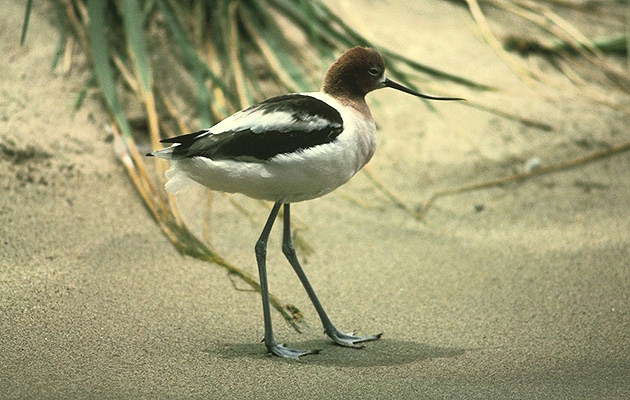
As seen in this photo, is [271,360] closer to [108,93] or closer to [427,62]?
[108,93]

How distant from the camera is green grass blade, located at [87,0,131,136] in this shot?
4.12m

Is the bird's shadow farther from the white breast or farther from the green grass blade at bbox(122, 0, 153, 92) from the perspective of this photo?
the green grass blade at bbox(122, 0, 153, 92)

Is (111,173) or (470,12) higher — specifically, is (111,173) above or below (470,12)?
below

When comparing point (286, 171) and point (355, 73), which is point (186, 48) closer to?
point (355, 73)

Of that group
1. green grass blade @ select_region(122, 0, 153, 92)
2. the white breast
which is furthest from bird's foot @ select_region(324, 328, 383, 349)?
green grass blade @ select_region(122, 0, 153, 92)

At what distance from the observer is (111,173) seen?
4.16 meters

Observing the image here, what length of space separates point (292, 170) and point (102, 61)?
1.83m

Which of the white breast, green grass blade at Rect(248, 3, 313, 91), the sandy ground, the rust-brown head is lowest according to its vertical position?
the sandy ground

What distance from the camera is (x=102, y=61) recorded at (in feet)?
14.1

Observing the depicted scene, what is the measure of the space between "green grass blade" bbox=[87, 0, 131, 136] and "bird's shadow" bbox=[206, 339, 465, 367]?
1.50 meters

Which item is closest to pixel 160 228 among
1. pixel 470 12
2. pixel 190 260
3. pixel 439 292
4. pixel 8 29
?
pixel 190 260

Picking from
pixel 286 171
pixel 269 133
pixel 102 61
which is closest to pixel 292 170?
pixel 286 171

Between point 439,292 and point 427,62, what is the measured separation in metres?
1.99

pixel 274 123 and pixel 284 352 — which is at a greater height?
pixel 274 123
